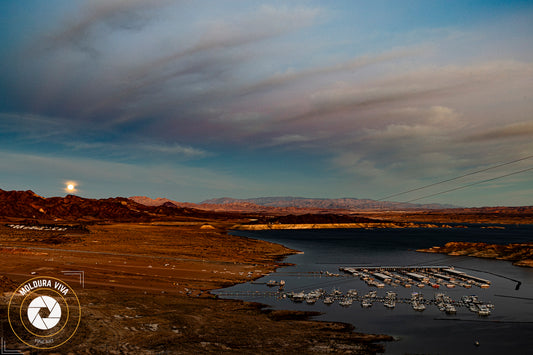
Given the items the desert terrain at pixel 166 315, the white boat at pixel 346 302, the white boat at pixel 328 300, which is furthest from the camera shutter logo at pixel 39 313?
the white boat at pixel 346 302

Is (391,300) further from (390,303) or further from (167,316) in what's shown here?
(167,316)

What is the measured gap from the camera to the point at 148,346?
30.5m

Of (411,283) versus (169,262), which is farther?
(169,262)

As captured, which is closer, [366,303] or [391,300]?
[366,303]

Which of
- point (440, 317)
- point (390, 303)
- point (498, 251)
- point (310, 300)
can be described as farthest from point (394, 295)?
point (498, 251)

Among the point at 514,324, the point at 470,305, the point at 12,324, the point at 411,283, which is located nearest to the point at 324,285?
the point at 411,283

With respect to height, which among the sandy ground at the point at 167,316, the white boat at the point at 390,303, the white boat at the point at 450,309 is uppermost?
the sandy ground at the point at 167,316

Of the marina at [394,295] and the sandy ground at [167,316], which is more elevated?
the sandy ground at [167,316]

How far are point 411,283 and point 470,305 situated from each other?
1883 centimetres

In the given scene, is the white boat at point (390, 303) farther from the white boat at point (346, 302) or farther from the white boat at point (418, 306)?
the white boat at point (346, 302)

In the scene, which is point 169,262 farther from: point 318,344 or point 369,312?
point 318,344

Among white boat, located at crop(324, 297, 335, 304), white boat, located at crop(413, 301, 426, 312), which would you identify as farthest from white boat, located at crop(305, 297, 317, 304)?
white boat, located at crop(413, 301, 426, 312)

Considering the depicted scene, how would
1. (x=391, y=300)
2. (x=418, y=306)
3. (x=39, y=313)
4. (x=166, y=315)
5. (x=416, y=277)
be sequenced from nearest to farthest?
(x=39, y=313)
(x=166, y=315)
(x=418, y=306)
(x=391, y=300)
(x=416, y=277)

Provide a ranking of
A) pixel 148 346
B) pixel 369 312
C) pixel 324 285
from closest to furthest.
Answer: pixel 148 346, pixel 369 312, pixel 324 285
